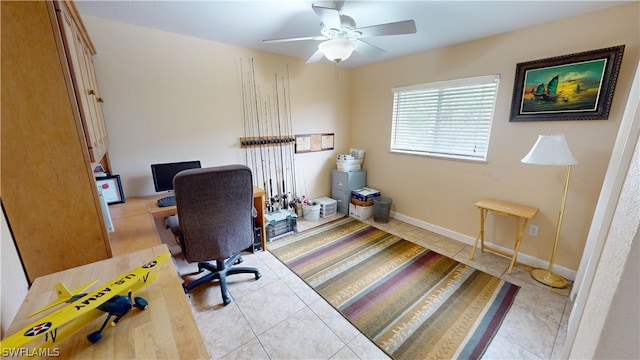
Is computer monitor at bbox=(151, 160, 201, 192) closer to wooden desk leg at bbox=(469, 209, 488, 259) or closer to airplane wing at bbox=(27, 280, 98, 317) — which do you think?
airplane wing at bbox=(27, 280, 98, 317)

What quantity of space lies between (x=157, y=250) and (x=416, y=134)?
3122mm

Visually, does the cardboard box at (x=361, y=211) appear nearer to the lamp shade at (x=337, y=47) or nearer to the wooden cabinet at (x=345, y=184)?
the wooden cabinet at (x=345, y=184)

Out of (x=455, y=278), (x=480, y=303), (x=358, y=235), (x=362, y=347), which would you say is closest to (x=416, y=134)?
(x=358, y=235)

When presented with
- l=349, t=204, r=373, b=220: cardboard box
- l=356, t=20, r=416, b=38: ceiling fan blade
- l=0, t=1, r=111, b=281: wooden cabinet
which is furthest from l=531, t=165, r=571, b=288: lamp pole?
l=0, t=1, r=111, b=281: wooden cabinet

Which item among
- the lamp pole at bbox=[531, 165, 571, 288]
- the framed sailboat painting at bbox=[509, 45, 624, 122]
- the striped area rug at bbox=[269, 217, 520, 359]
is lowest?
the striped area rug at bbox=[269, 217, 520, 359]

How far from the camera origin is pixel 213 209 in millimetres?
1705

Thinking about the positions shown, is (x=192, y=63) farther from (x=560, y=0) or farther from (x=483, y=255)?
(x=483, y=255)

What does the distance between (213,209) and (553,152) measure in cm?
268

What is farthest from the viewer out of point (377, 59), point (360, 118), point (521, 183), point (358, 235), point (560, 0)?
point (360, 118)

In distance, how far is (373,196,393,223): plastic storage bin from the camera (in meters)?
3.39

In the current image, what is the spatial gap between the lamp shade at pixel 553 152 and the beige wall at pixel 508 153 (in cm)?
36

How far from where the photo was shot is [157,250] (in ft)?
4.07

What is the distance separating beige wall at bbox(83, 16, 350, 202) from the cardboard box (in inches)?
70.6

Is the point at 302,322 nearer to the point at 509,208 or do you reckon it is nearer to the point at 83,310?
the point at 83,310
